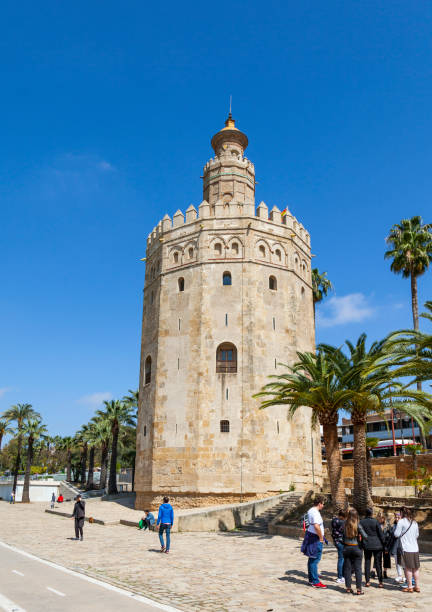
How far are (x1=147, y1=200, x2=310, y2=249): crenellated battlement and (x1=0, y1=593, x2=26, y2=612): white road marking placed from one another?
23972 mm

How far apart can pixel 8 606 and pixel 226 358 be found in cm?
2057

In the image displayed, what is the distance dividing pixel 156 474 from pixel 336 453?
11.3m

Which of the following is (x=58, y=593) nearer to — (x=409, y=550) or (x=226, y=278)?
(x=409, y=550)

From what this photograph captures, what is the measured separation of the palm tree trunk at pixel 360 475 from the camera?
59.4ft

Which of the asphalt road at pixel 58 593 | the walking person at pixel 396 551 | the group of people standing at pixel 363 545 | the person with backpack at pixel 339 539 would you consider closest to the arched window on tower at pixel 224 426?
the asphalt road at pixel 58 593

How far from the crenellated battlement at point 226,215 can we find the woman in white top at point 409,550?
2202cm

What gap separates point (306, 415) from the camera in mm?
28219

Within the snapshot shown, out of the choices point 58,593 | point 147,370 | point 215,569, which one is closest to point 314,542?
point 215,569

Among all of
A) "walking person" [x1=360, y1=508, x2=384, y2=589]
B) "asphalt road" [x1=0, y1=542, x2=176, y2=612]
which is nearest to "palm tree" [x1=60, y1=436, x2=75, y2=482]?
"asphalt road" [x1=0, y1=542, x2=176, y2=612]

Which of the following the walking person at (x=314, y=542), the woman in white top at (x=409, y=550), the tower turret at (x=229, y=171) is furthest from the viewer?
the tower turret at (x=229, y=171)

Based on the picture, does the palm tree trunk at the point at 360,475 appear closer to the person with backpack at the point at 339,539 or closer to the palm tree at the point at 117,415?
the person with backpack at the point at 339,539

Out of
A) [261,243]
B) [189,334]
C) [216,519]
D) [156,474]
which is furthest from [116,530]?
[261,243]

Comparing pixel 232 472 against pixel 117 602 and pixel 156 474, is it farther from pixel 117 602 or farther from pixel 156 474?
pixel 117 602

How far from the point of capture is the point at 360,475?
727 inches
